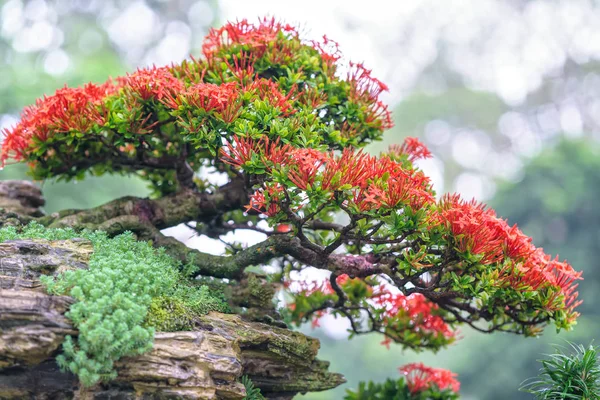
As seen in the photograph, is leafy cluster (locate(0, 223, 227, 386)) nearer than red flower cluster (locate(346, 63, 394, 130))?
Yes

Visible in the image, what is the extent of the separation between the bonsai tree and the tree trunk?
13 cm

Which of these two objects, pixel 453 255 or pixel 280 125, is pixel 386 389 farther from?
pixel 280 125

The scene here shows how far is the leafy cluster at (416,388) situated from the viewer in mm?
5691

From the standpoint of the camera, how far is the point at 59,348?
339 cm

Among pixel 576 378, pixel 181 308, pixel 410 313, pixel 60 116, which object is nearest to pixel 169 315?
pixel 181 308

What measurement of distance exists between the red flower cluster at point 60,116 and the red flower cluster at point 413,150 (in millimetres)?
2513

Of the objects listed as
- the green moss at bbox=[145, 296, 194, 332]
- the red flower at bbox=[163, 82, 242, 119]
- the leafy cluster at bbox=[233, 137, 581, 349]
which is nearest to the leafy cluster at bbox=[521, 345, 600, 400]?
the leafy cluster at bbox=[233, 137, 581, 349]

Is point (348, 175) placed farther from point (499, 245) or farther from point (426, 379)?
point (426, 379)

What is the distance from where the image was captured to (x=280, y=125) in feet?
13.1

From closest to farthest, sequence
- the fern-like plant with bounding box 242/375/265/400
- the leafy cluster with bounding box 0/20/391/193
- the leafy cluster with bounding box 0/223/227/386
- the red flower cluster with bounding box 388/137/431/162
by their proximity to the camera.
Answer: the leafy cluster with bounding box 0/223/227/386 → the leafy cluster with bounding box 0/20/391/193 → the fern-like plant with bounding box 242/375/265/400 → the red flower cluster with bounding box 388/137/431/162

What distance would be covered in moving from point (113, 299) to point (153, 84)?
5.49 ft

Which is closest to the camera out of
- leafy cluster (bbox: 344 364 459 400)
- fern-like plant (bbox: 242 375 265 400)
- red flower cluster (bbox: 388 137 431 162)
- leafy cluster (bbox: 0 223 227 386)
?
leafy cluster (bbox: 0 223 227 386)

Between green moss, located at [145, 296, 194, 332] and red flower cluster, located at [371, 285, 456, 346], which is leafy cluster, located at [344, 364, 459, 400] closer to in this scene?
red flower cluster, located at [371, 285, 456, 346]

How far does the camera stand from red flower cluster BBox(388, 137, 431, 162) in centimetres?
499
